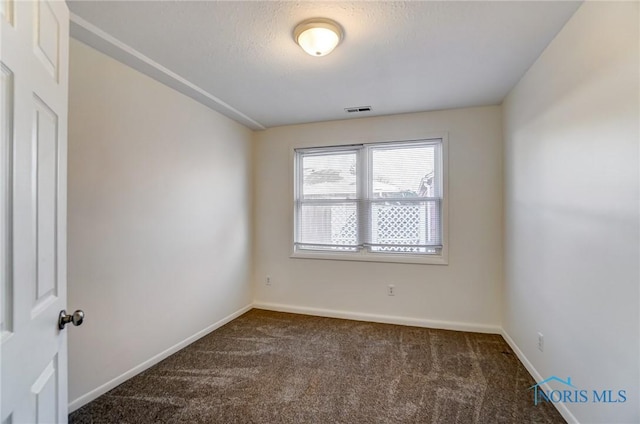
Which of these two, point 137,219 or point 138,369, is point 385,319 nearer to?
point 138,369

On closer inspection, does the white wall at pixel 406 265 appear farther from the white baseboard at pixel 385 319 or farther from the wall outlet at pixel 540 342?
the wall outlet at pixel 540 342

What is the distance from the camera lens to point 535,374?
7.44 ft

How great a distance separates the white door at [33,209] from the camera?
29.5 inches

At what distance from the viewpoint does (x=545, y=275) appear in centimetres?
214

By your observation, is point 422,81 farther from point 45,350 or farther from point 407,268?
point 45,350

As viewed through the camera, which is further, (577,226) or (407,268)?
(407,268)

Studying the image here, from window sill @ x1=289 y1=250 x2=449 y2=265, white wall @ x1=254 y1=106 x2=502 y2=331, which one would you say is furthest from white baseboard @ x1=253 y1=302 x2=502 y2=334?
window sill @ x1=289 y1=250 x2=449 y2=265

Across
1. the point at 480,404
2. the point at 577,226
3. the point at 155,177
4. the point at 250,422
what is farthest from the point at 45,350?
the point at 577,226

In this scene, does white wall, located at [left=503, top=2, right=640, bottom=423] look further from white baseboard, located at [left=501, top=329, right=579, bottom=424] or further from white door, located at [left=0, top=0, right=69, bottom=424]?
white door, located at [left=0, top=0, right=69, bottom=424]

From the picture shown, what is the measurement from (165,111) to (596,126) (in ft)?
10.1

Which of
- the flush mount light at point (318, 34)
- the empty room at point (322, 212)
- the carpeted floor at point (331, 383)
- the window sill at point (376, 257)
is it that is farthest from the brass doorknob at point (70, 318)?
the window sill at point (376, 257)

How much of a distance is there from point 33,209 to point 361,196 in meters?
3.16

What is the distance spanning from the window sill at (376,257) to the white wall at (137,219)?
104 cm

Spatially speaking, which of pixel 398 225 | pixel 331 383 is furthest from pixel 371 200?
pixel 331 383
